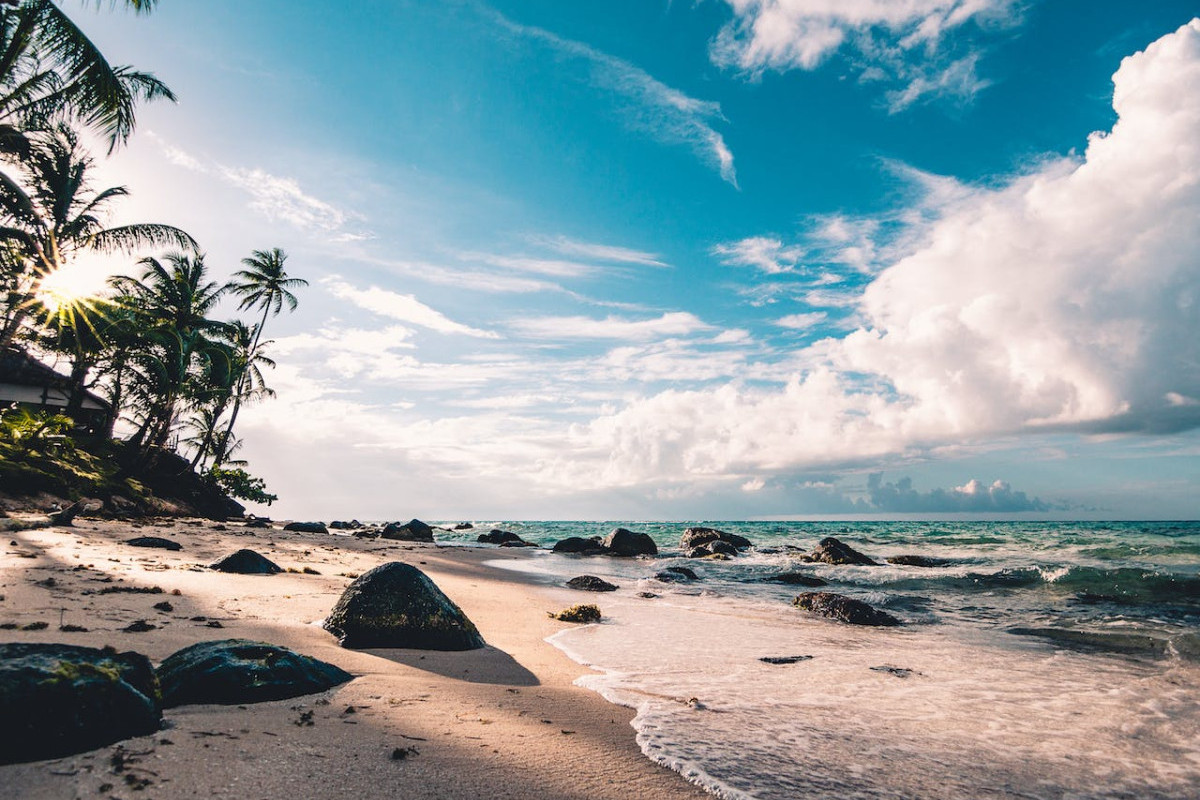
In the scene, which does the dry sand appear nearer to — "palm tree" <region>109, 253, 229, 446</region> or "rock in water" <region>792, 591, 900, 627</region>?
"rock in water" <region>792, 591, 900, 627</region>

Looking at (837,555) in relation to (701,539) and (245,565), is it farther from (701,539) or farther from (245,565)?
(245,565)

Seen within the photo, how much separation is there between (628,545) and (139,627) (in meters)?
23.3

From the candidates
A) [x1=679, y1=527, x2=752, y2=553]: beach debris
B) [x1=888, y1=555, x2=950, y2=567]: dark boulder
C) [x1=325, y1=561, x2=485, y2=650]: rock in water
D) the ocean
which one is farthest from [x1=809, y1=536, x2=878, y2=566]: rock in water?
[x1=325, y1=561, x2=485, y2=650]: rock in water

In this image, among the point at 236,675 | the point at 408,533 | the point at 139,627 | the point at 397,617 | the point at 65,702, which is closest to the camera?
the point at 65,702

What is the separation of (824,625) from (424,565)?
10830 mm

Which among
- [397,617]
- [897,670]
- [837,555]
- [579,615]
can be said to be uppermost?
[397,617]

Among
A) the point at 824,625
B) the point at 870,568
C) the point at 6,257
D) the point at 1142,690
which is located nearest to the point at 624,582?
the point at 824,625

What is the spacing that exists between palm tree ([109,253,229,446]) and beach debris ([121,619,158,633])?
2357cm

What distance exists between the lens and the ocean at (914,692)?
368cm

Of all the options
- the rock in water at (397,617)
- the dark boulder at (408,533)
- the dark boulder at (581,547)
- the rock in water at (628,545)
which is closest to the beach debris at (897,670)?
the rock in water at (397,617)

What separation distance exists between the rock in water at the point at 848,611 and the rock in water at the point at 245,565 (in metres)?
9.91

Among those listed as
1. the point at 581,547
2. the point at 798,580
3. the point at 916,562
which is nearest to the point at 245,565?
the point at 798,580

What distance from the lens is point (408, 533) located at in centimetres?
3228

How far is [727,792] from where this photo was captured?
3158mm
